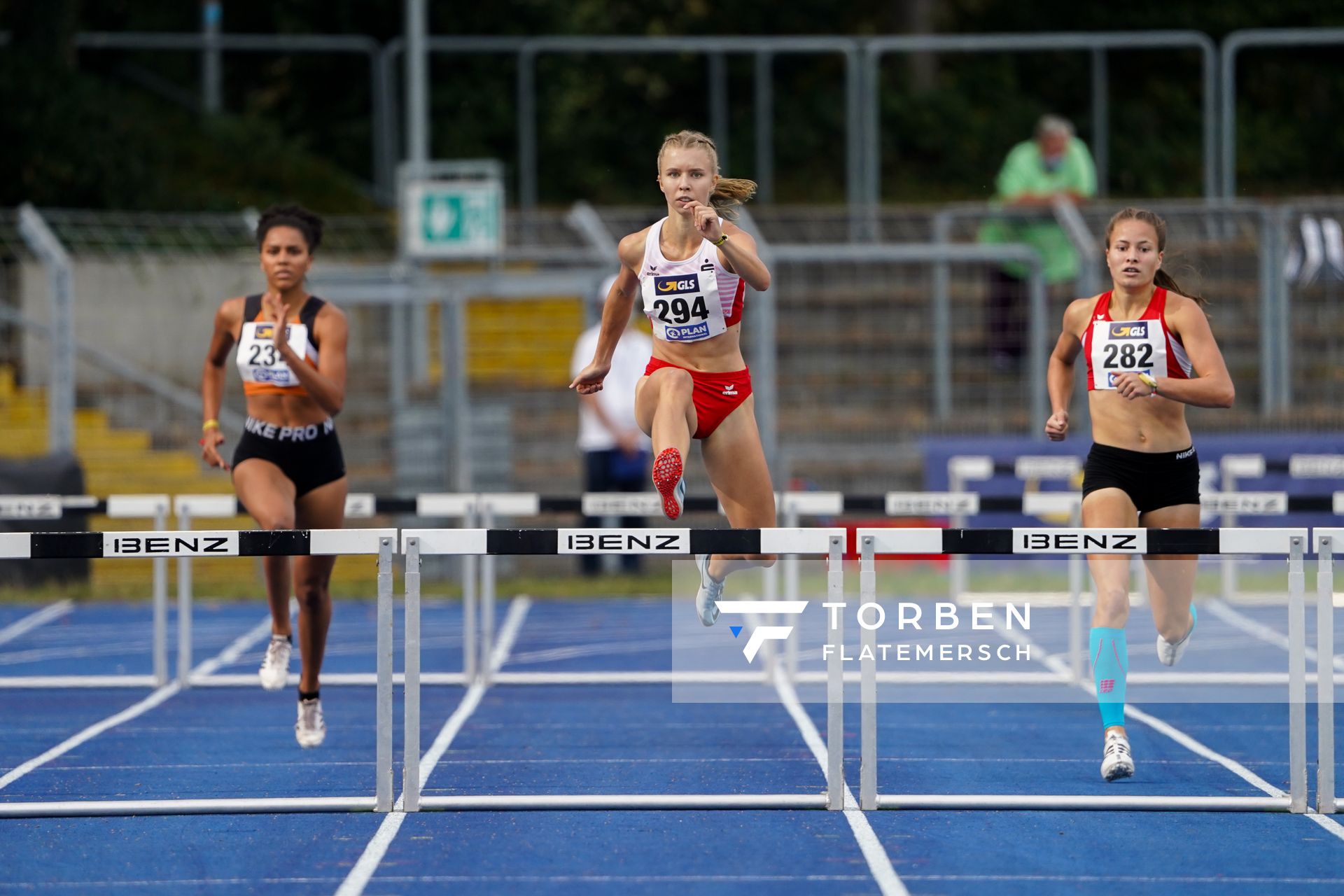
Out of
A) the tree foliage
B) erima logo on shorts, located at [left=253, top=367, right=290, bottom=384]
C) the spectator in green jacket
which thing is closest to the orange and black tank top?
erima logo on shorts, located at [left=253, top=367, right=290, bottom=384]

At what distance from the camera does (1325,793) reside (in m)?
6.61

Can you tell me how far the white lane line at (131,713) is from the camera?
7703 millimetres

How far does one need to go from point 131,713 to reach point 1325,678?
Answer: 18.9 ft

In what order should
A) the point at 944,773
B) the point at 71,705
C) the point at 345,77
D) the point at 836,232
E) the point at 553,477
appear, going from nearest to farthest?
the point at 944,773, the point at 71,705, the point at 553,477, the point at 836,232, the point at 345,77

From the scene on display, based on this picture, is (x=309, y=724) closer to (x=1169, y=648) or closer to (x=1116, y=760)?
(x=1116, y=760)

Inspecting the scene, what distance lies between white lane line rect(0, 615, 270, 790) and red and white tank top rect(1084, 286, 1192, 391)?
4.60 meters

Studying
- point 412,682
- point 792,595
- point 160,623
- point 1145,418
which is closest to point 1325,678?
point 1145,418

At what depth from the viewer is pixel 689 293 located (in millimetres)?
7043

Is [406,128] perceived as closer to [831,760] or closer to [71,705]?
[71,705]

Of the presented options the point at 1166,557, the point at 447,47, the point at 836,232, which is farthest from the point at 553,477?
the point at 1166,557

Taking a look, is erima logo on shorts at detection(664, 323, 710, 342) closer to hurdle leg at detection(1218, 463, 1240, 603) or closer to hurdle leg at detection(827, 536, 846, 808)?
hurdle leg at detection(827, 536, 846, 808)

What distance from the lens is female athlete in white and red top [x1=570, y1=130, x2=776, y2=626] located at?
22.5 feet

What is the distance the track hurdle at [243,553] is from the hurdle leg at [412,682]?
0.06 metres

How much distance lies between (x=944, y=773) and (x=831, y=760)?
1.09 m
